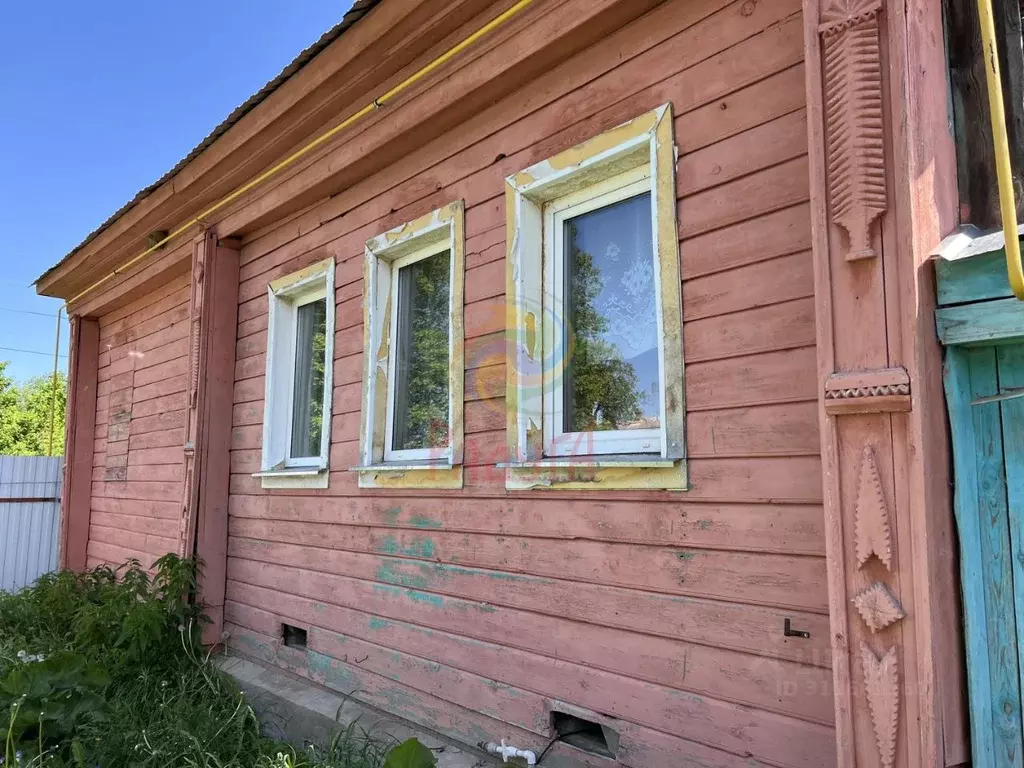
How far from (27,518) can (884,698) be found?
9769 millimetres

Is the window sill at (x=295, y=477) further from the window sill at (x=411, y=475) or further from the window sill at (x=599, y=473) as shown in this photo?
the window sill at (x=599, y=473)

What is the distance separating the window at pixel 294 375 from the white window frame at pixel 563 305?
2.04 meters

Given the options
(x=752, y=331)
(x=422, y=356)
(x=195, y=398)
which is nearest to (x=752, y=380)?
(x=752, y=331)

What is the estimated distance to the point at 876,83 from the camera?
188 cm

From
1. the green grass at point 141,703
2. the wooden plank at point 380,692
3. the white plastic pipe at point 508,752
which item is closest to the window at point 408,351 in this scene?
the wooden plank at point 380,692

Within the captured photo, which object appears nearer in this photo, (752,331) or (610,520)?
(752,331)

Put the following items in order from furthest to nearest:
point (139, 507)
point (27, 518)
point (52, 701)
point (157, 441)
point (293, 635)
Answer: point (27, 518) < point (139, 507) < point (157, 441) < point (293, 635) < point (52, 701)

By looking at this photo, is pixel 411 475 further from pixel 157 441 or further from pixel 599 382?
pixel 157 441

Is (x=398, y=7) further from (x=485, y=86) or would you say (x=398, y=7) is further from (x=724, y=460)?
(x=724, y=460)

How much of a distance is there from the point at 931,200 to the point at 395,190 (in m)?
2.88

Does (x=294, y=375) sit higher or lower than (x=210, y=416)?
higher

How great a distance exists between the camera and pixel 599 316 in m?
2.96

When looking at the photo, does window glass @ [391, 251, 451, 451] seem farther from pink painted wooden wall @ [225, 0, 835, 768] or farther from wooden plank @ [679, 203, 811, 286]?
wooden plank @ [679, 203, 811, 286]

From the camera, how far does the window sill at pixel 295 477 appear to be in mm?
4254
